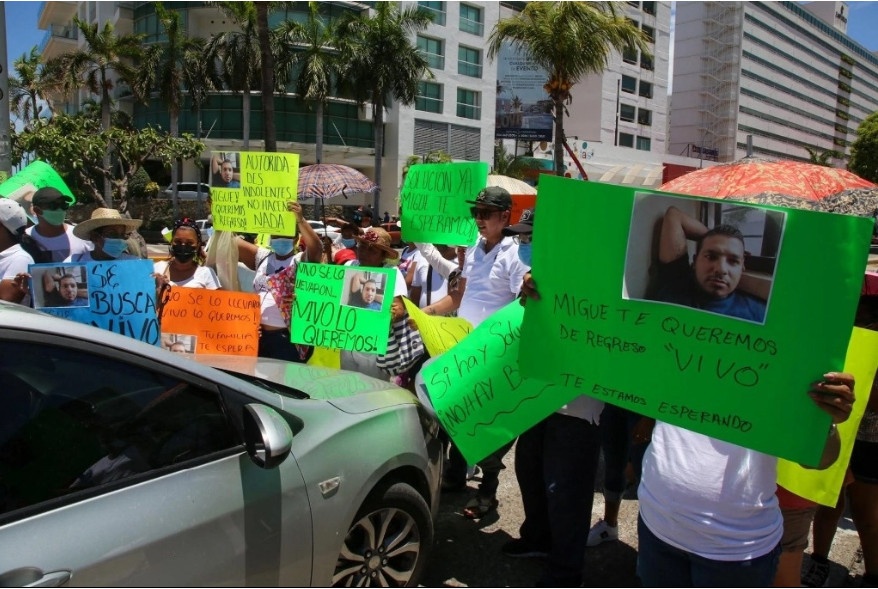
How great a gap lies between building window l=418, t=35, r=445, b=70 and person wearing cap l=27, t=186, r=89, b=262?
42.8 metres

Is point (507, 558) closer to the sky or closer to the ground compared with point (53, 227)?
closer to the ground

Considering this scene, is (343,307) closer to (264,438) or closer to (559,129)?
(264,438)

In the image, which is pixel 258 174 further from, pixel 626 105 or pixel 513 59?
pixel 626 105

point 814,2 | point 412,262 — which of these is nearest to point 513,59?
point 412,262

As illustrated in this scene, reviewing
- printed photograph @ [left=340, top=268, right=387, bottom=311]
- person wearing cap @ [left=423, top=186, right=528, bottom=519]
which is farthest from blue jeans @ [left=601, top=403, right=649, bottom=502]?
printed photograph @ [left=340, top=268, right=387, bottom=311]

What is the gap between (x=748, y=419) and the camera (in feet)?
6.43

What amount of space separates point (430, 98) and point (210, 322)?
42.8 m

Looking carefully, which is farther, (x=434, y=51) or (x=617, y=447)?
(x=434, y=51)

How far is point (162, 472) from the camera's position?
2111mm

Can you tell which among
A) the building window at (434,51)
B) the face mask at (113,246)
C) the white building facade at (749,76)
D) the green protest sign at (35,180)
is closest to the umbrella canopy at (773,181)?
the face mask at (113,246)

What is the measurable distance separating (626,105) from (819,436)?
69.3m

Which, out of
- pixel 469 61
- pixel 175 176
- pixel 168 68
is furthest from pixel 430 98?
pixel 175 176

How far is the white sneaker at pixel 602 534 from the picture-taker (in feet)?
12.9

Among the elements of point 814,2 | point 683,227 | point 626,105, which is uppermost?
point 814,2
